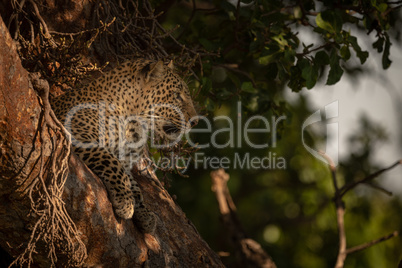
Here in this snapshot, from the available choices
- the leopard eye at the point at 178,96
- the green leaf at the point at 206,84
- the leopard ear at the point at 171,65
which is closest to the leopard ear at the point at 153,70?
the leopard ear at the point at 171,65

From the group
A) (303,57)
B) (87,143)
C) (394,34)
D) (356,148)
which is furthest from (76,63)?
(356,148)

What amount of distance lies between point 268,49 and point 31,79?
3.03m

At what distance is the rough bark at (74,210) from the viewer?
10.9 ft

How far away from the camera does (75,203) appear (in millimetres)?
3770

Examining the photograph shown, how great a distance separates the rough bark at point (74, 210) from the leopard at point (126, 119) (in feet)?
0.62

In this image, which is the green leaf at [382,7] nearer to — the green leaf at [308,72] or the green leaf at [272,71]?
the green leaf at [308,72]

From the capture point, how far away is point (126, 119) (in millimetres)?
5328

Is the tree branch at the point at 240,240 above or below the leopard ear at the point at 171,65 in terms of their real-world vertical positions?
below

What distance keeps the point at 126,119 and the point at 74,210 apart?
168 cm

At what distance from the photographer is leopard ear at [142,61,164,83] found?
17.8 feet

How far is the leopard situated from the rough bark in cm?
19

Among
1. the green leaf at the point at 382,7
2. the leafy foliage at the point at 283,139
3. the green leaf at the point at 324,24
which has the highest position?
the green leaf at the point at 382,7

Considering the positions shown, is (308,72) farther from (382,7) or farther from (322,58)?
(382,7)

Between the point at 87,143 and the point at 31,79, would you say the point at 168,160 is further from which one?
the point at 31,79
